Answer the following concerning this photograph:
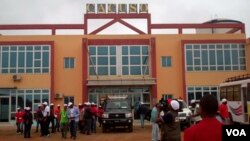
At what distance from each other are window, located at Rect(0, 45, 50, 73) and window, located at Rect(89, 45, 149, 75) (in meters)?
4.05

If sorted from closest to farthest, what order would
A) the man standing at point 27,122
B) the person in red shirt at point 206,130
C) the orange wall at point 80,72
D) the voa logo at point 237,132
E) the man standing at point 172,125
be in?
1. the voa logo at point 237,132
2. the person in red shirt at point 206,130
3. the man standing at point 172,125
4. the man standing at point 27,122
5. the orange wall at point 80,72

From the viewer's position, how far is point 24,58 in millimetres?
35312

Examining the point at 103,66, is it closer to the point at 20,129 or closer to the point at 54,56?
the point at 54,56

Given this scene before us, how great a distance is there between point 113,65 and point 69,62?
12.9 feet

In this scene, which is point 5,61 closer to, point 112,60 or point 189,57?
point 112,60

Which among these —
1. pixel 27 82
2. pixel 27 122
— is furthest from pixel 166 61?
pixel 27 122

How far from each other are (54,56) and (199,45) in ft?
42.5

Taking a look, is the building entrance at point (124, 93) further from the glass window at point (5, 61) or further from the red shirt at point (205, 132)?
the red shirt at point (205, 132)

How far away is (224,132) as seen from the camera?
3.66m

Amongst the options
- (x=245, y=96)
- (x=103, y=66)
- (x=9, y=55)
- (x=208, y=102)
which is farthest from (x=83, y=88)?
(x=208, y=102)

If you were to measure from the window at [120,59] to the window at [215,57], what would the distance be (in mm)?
4013

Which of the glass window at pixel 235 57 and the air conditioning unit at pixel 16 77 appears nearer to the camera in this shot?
the air conditioning unit at pixel 16 77

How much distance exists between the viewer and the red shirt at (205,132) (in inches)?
150

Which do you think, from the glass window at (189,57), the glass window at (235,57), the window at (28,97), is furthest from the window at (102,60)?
the glass window at (235,57)
